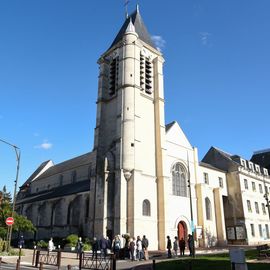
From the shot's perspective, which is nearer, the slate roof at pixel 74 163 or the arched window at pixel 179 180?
the arched window at pixel 179 180

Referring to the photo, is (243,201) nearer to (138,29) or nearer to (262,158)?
(262,158)

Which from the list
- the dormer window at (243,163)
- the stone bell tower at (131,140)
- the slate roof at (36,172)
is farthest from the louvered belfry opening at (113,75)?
the slate roof at (36,172)

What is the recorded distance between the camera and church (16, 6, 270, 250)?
92.1ft

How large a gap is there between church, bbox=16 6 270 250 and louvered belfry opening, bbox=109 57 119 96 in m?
0.11

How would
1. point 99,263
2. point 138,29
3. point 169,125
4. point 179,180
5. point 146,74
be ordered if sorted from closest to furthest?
point 99,263 → point 179,180 → point 146,74 → point 169,125 → point 138,29

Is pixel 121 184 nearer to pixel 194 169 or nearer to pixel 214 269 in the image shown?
pixel 194 169

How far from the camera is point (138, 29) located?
125ft

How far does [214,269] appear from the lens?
12.2 meters

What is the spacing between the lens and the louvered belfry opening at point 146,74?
3408 cm

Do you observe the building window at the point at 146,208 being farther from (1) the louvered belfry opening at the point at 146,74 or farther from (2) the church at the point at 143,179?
(1) the louvered belfry opening at the point at 146,74

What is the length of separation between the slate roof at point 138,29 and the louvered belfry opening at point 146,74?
3.03m

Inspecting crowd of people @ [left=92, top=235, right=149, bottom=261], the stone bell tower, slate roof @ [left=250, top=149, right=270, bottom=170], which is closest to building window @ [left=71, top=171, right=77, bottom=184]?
the stone bell tower

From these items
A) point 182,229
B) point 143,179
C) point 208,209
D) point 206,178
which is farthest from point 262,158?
point 143,179

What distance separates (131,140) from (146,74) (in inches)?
373
